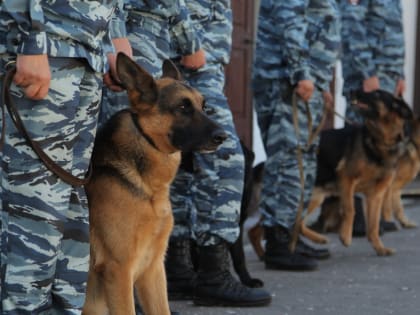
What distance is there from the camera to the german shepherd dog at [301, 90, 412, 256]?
6.77 m

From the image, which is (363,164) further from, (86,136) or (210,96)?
(86,136)

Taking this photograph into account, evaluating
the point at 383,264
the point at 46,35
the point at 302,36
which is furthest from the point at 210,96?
the point at 383,264

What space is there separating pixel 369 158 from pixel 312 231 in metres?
0.77

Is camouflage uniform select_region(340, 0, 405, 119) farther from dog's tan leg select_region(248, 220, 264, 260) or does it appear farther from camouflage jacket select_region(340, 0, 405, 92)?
dog's tan leg select_region(248, 220, 264, 260)

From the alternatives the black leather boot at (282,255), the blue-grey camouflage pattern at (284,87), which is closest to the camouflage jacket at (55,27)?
the blue-grey camouflage pattern at (284,87)

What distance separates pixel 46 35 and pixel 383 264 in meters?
3.94

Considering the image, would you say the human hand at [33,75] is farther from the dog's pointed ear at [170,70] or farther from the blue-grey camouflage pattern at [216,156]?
the blue-grey camouflage pattern at [216,156]

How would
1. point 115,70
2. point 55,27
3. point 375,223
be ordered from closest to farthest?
point 55,27, point 115,70, point 375,223

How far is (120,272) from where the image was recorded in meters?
3.31

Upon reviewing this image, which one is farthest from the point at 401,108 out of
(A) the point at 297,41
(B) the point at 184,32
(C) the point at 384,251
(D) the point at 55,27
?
(D) the point at 55,27

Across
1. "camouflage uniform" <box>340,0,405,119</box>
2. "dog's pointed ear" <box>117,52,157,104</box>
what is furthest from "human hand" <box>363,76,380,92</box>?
"dog's pointed ear" <box>117,52,157,104</box>

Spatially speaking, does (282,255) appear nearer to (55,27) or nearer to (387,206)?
(387,206)

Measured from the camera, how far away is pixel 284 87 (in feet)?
18.2

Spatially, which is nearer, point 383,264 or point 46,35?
point 46,35
